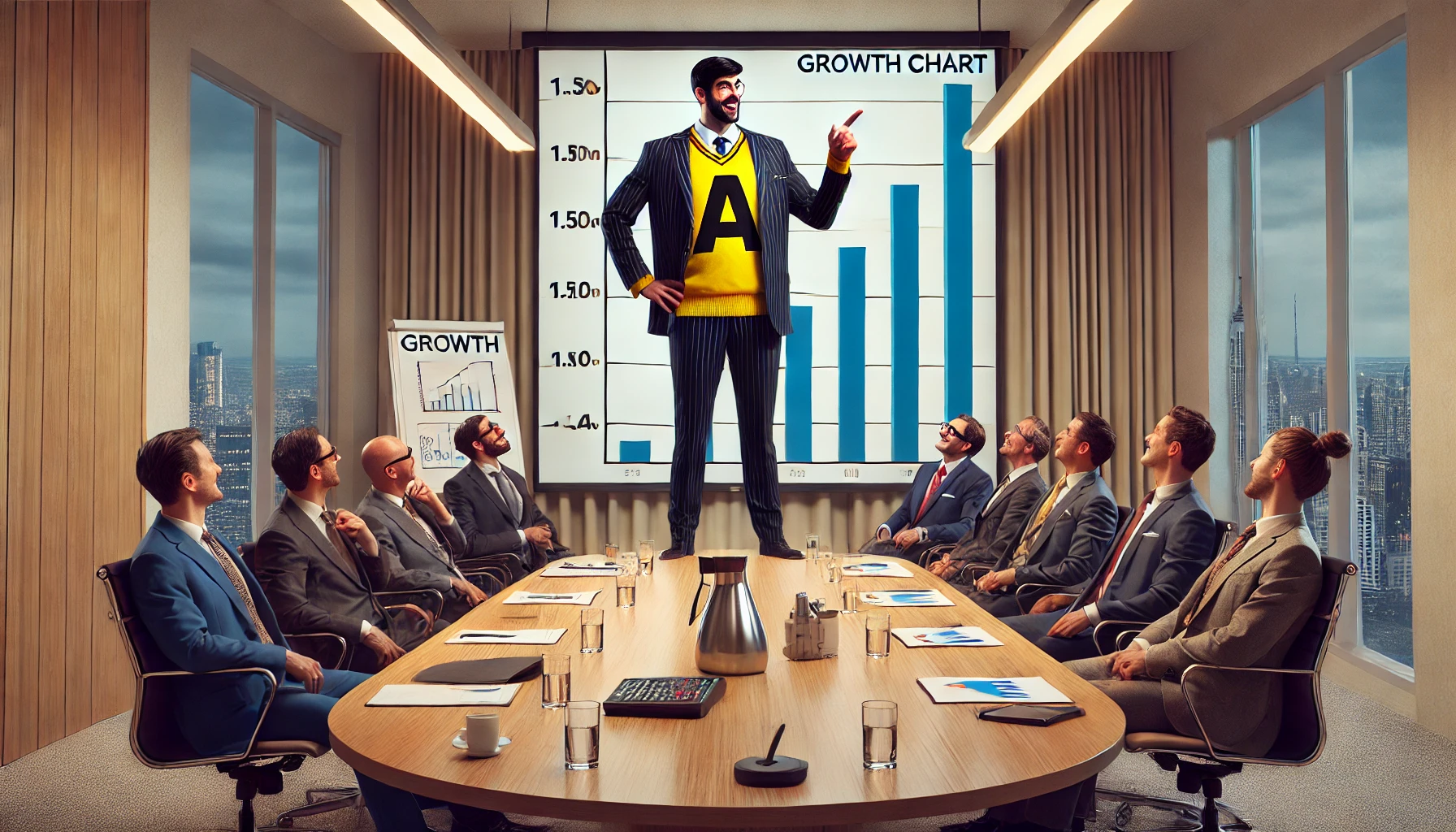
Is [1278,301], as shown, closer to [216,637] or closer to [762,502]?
[762,502]

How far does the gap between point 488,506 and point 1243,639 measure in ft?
10.7

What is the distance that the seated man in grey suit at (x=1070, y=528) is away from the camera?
149 inches

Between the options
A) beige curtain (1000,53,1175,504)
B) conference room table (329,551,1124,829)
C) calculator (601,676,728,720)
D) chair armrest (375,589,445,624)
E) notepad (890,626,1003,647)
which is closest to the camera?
conference room table (329,551,1124,829)

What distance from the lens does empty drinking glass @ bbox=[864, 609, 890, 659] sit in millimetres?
2281

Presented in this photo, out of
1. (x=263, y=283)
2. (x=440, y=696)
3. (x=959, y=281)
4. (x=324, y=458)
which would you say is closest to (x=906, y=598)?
(x=440, y=696)

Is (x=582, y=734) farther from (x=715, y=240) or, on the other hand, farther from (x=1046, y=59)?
(x=1046, y=59)

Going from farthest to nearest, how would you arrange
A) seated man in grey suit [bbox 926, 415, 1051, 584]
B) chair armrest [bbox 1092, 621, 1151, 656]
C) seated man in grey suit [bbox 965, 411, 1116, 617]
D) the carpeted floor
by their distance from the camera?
seated man in grey suit [bbox 926, 415, 1051, 584] → seated man in grey suit [bbox 965, 411, 1116, 617] → the carpeted floor → chair armrest [bbox 1092, 621, 1151, 656]

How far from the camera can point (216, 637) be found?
2.50 meters

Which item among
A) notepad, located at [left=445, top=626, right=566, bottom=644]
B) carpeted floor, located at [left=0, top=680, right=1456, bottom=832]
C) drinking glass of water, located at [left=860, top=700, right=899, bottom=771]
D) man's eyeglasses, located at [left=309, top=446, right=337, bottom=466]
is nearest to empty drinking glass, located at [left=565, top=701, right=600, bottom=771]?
drinking glass of water, located at [left=860, top=700, right=899, bottom=771]

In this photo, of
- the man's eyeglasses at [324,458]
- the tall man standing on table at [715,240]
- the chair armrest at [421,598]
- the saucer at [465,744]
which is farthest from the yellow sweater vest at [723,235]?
the saucer at [465,744]

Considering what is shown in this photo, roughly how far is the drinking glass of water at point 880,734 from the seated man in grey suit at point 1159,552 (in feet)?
5.89

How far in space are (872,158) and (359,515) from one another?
13.0 feet

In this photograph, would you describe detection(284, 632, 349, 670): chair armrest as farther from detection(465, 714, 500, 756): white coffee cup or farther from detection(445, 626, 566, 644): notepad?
detection(465, 714, 500, 756): white coffee cup

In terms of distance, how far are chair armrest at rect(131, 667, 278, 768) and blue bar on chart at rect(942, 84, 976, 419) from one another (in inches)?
188
